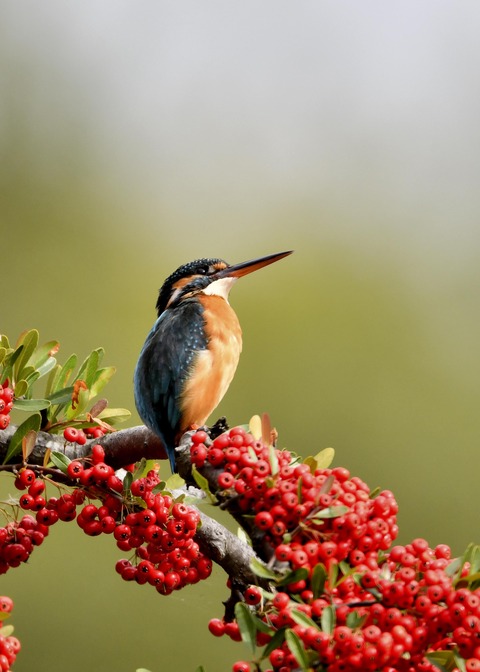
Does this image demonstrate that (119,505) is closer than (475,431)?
Yes

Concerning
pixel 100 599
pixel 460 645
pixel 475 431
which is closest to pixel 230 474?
pixel 460 645

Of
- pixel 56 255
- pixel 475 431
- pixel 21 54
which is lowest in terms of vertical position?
pixel 475 431

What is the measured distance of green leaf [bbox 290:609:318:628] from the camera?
1.65 metres

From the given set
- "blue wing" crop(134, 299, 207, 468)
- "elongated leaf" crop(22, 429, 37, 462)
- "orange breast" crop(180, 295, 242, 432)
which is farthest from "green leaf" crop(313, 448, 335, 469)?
"orange breast" crop(180, 295, 242, 432)

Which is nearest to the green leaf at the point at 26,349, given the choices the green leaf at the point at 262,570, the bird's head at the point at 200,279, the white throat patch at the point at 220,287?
the green leaf at the point at 262,570

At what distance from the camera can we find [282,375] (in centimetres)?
907

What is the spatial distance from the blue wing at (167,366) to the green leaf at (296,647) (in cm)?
131

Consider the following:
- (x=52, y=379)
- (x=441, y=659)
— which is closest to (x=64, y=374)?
(x=52, y=379)

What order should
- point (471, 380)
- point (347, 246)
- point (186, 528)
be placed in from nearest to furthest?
1. point (186, 528)
2. point (471, 380)
3. point (347, 246)

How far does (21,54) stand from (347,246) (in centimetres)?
558

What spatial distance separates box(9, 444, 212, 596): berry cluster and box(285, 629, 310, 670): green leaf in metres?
0.52

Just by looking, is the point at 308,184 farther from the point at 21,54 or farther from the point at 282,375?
the point at 282,375

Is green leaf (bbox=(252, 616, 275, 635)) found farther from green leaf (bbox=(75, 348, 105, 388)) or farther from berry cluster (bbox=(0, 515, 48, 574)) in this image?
green leaf (bbox=(75, 348, 105, 388))

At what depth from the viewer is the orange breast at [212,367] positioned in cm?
337
